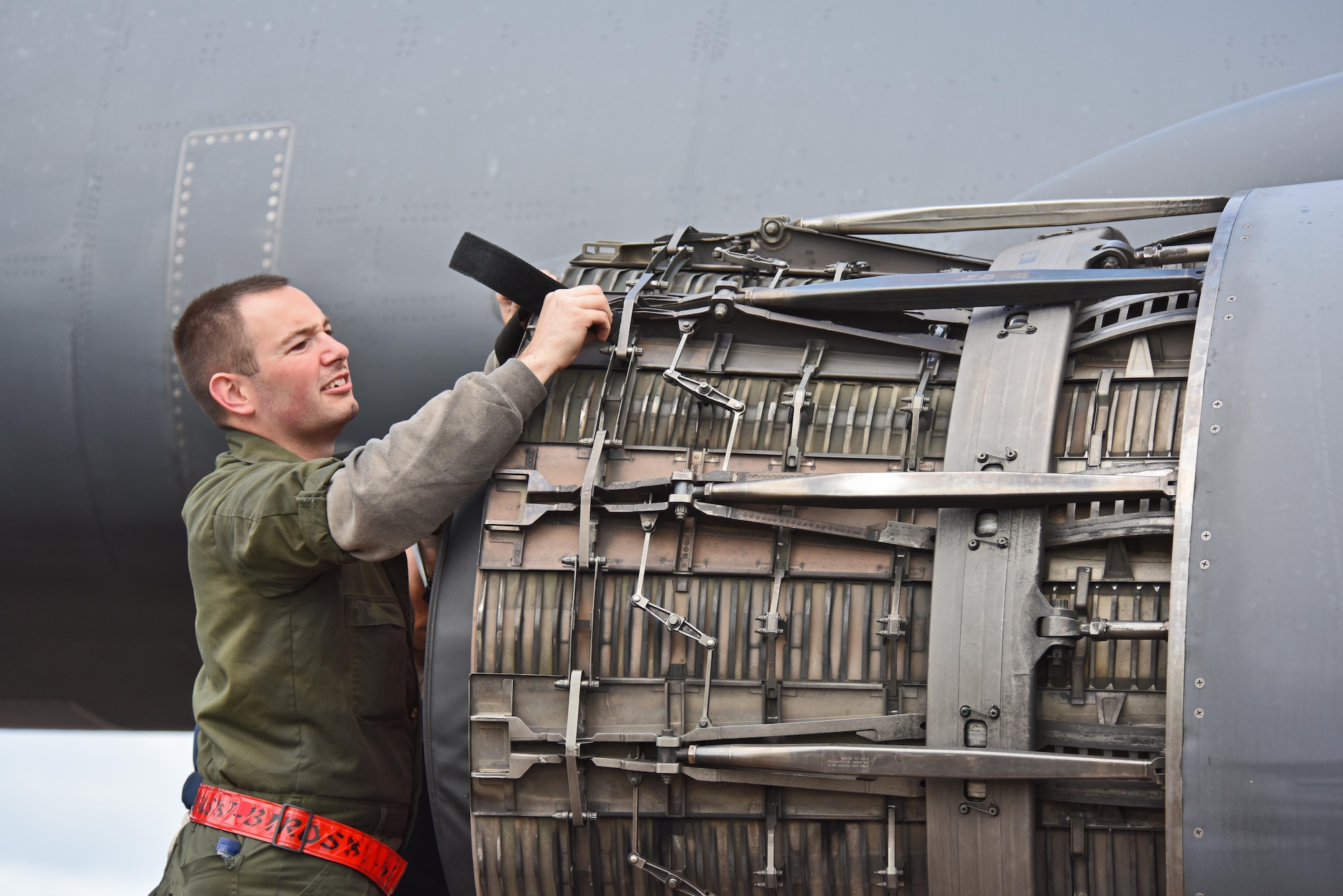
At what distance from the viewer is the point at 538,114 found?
4.36 meters

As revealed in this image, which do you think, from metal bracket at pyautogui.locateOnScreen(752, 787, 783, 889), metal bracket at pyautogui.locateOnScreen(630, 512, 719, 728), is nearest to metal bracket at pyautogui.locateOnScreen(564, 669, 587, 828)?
metal bracket at pyautogui.locateOnScreen(630, 512, 719, 728)

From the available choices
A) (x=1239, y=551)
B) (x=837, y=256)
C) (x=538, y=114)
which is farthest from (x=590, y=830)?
(x=538, y=114)

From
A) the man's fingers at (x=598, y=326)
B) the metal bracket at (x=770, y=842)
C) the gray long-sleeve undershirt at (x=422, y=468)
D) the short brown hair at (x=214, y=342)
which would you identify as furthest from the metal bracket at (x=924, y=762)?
the short brown hair at (x=214, y=342)

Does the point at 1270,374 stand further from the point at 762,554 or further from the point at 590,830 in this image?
the point at 590,830

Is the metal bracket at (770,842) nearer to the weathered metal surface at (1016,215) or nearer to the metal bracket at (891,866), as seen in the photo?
the metal bracket at (891,866)

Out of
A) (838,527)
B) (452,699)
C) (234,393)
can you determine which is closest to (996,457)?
(838,527)

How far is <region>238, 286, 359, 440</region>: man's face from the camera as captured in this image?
2754mm

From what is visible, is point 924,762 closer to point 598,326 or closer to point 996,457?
point 996,457

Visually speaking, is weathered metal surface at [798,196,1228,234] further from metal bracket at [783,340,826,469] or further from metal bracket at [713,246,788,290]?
metal bracket at [783,340,826,469]

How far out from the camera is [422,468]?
2.33 metres

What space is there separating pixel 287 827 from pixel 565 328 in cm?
119

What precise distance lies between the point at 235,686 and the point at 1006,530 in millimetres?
1607

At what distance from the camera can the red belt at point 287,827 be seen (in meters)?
2.48

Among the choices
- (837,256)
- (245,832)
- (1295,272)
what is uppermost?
(837,256)
